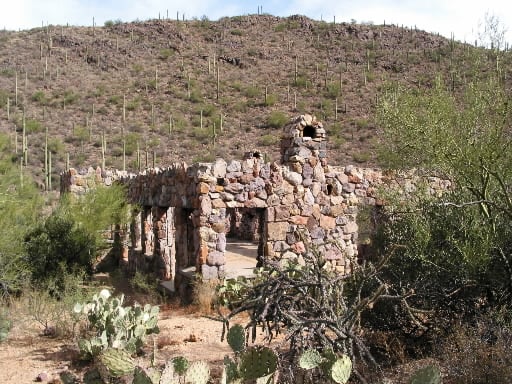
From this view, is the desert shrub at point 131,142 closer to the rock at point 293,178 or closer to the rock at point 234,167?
the rock at point 293,178

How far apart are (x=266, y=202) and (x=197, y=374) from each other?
22.6 ft

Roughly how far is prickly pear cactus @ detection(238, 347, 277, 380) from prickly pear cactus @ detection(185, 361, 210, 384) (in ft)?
1.19

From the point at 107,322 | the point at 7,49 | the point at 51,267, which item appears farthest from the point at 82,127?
the point at 107,322

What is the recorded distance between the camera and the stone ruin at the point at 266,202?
33.9 feet

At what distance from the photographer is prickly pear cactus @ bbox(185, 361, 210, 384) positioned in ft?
13.5

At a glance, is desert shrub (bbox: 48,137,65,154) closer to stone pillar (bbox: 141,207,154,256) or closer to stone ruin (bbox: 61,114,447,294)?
stone pillar (bbox: 141,207,154,256)

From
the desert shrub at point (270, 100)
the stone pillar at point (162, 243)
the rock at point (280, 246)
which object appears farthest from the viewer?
the desert shrub at point (270, 100)

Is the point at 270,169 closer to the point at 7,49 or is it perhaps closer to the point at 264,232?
the point at 264,232

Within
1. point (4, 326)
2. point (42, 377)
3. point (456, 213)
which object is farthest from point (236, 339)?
point (4, 326)

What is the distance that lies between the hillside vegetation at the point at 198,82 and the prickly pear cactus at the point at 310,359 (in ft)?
73.2

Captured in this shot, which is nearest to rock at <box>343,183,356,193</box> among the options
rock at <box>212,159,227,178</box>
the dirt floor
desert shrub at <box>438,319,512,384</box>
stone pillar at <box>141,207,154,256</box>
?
rock at <box>212,159,227,178</box>

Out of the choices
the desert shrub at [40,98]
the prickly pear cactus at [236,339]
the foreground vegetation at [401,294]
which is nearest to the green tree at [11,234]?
the foreground vegetation at [401,294]

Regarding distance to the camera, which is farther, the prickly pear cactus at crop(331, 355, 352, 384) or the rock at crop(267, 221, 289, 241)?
the rock at crop(267, 221, 289, 241)

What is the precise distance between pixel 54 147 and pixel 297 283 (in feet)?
86.3
